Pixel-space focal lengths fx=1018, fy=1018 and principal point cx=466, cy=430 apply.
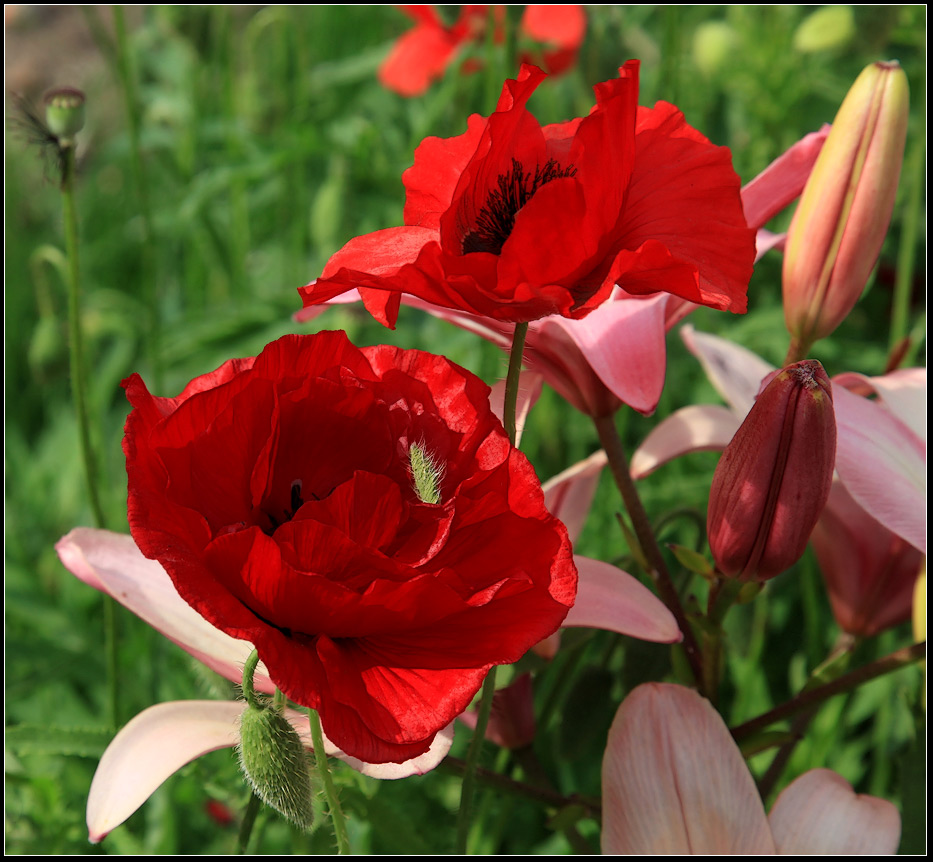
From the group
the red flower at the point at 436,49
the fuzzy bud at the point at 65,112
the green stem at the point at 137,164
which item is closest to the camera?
the fuzzy bud at the point at 65,112

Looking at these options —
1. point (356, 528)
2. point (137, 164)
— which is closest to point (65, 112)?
point (137, 164)

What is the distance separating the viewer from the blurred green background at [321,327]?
61 centimetres

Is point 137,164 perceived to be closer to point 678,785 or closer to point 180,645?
point 180,645

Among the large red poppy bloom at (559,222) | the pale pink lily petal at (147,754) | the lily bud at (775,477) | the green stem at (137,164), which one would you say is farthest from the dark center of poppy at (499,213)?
the green stem at (137,164)

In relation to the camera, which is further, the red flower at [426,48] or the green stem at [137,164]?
the red flower at [426,48]

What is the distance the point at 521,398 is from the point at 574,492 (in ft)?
0.29

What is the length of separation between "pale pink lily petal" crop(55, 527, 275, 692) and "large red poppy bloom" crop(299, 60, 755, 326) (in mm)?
167

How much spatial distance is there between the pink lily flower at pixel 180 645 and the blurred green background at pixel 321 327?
0.20 ft

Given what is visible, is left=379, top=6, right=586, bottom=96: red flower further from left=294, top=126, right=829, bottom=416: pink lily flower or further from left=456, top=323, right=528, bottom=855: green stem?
left=456, top=323, right=528, bottom=855: green stem

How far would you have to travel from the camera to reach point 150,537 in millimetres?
299

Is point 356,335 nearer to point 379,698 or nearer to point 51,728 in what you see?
point 51,728

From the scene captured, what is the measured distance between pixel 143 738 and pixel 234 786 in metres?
0.14

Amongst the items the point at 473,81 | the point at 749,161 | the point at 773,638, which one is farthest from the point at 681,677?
the point at 473,81

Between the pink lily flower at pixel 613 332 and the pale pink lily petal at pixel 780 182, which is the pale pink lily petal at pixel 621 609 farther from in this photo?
the pale pink lily petal at pixel 780 182
